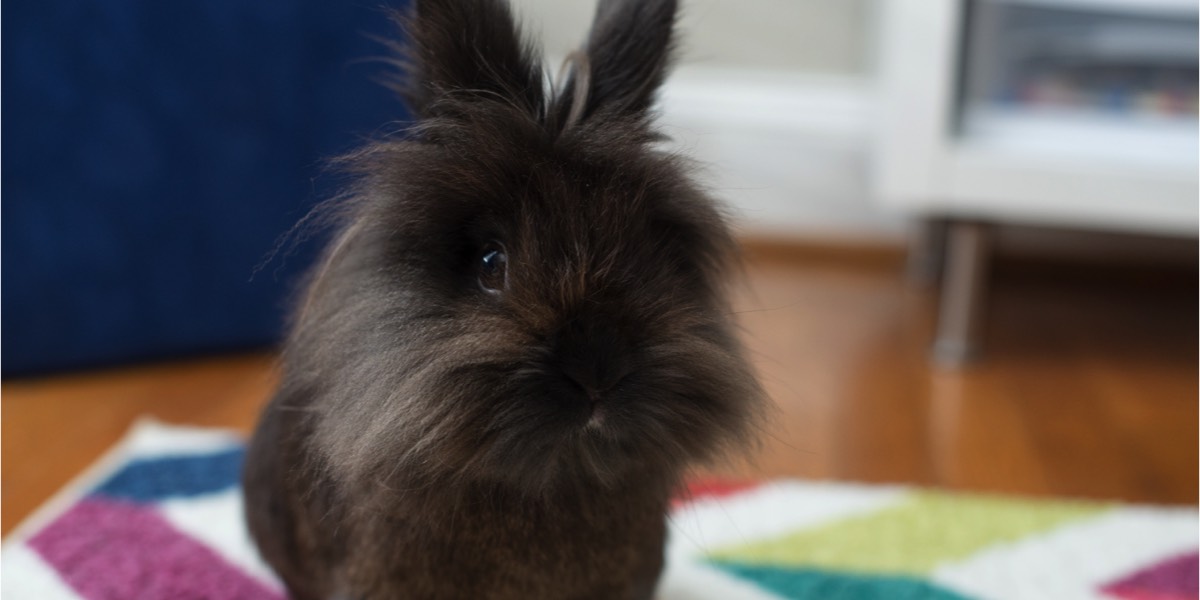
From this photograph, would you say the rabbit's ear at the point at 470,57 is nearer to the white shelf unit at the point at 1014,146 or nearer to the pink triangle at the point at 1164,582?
the pink triangle at the point at 1164,582

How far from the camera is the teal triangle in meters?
1.05

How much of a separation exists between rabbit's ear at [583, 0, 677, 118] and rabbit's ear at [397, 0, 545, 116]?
0.04 m

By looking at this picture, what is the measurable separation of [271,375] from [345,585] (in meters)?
0.20

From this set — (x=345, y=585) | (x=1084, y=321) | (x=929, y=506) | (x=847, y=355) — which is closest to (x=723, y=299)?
(x=345, y=585)

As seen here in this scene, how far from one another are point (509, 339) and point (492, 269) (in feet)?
0.27

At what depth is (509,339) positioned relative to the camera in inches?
26.4

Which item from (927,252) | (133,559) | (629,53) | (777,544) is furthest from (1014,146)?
(133,559)

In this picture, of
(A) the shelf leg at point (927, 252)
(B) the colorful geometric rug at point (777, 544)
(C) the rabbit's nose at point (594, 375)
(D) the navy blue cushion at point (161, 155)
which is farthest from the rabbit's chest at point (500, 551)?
(A) the shelf leg at point (927, 252)

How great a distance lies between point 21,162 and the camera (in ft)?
4.98

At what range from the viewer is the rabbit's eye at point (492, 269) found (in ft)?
2.40

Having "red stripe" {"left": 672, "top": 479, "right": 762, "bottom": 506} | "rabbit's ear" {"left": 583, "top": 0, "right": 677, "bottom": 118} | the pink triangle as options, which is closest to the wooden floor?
"red stripe" {"left": 672, "top": 479, "right": 762, "bottom": 506}

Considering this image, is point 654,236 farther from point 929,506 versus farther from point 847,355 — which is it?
point 847,355

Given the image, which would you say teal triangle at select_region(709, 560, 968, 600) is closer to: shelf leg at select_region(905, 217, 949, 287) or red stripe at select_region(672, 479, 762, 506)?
red stripe at select_region(672, 479, 762, 506)

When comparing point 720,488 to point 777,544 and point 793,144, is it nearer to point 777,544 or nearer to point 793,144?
point 777,544
